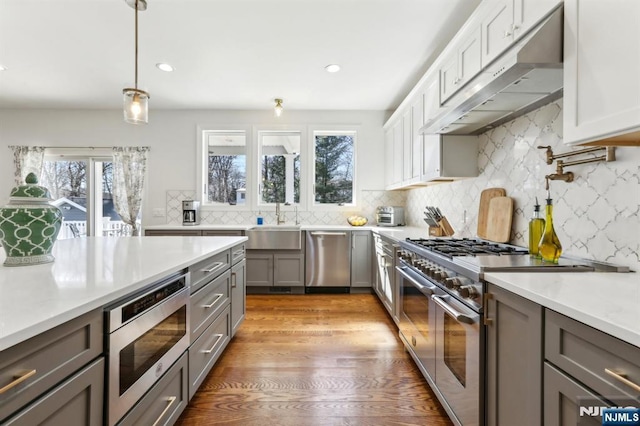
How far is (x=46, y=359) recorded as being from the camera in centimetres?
72

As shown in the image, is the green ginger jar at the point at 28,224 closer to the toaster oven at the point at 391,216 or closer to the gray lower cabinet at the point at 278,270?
the gray lower cabinet at the point at 278,270

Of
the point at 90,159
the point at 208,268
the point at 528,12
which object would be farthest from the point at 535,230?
the point at 90,159

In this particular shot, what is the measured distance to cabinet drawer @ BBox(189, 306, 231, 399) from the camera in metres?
1.60

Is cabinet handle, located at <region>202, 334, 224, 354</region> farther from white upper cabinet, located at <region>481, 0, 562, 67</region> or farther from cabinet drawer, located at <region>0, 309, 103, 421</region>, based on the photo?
white upper cabinet, located at <region>481, 0, 562, 67</region>

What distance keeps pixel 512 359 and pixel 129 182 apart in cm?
505

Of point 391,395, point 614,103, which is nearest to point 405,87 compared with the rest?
point 614,103

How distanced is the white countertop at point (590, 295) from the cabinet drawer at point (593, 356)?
4 centimetres

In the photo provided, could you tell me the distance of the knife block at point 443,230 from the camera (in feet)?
9.02

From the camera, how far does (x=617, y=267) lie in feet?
4.03

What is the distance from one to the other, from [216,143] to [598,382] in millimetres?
4814

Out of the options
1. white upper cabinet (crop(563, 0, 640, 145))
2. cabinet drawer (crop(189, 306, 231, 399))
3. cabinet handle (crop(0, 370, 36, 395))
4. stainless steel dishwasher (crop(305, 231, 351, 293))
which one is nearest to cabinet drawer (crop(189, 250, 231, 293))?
cabinet drawer (crop(189, 306, 231, 399))

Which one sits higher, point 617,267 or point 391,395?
point 617,267

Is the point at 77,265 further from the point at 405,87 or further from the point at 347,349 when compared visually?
the point at 405,87

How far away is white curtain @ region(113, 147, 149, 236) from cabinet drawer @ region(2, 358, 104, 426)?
414 centimetres
